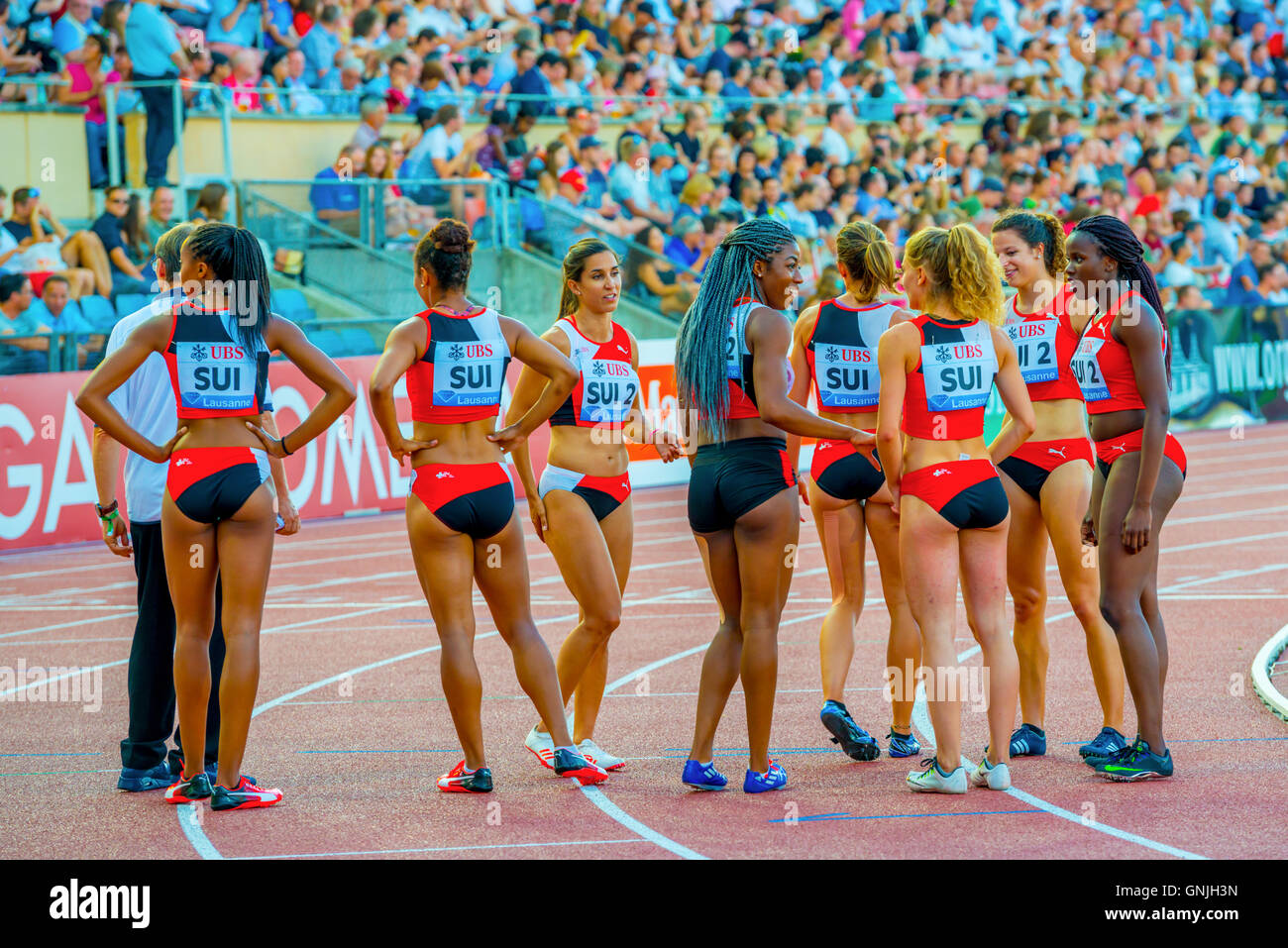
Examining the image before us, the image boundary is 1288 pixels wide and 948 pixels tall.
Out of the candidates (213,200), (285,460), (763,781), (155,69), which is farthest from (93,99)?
(763,781)

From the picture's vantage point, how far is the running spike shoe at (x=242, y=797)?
5883mm

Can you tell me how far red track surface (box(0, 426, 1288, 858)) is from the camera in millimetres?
5410

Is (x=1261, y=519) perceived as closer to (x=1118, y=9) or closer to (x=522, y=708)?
(x=522, y=708)

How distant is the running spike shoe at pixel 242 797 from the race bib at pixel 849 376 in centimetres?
284

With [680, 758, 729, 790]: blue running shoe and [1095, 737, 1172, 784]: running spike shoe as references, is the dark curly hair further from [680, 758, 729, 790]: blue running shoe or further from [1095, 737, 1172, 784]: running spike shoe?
[1095, 737, 1172, 784]: running spike shoe

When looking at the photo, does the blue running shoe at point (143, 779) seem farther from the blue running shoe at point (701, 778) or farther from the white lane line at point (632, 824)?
the blue running shoe at point (701, 778)

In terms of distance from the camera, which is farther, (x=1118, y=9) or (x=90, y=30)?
(x=1118, y=9)

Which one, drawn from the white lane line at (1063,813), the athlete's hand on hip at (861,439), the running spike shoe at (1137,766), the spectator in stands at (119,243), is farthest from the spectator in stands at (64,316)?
the running spike shoe at (1137,766)

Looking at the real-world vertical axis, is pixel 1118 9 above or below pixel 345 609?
above

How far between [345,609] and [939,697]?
607 centimetres

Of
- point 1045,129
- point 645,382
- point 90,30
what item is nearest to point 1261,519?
point 645,382

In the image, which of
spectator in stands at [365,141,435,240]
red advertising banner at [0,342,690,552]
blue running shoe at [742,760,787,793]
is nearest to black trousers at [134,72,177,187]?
spectator in stands at [365,141,435,240]

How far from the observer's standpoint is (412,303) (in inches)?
661
